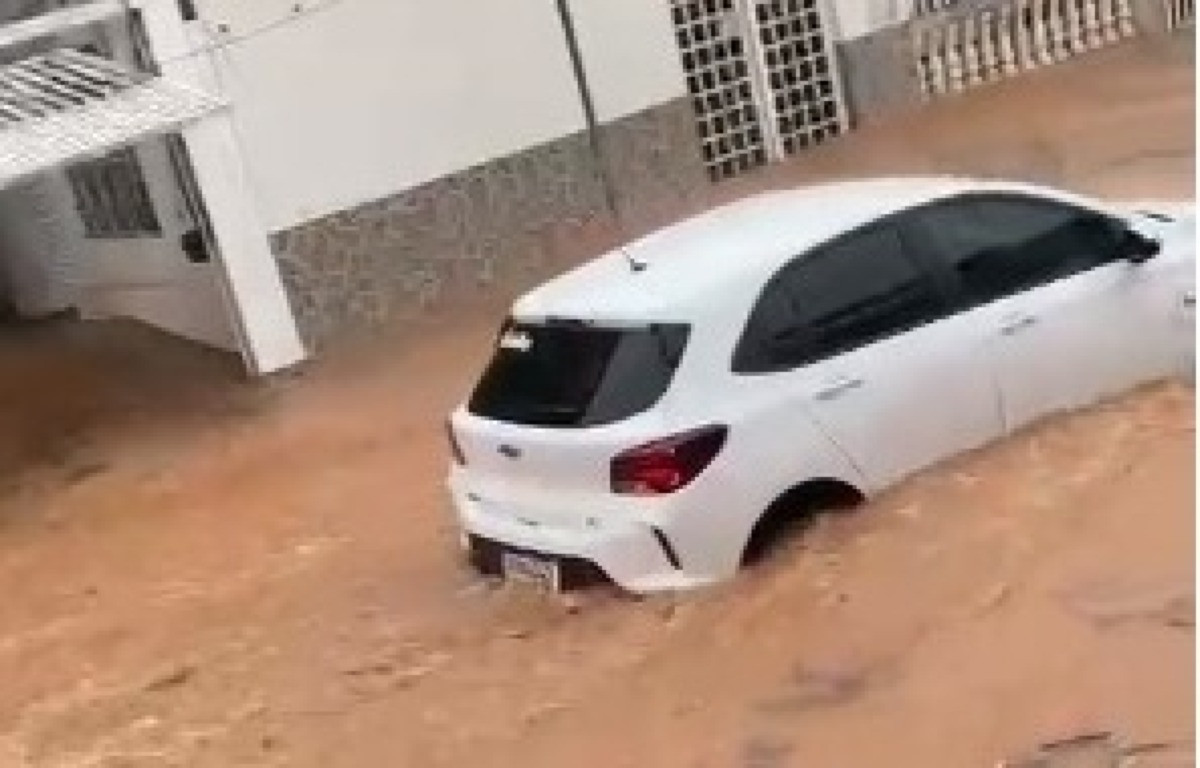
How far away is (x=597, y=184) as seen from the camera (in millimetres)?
16453

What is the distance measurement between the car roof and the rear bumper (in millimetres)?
825

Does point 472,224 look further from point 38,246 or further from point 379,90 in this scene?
point 38,246

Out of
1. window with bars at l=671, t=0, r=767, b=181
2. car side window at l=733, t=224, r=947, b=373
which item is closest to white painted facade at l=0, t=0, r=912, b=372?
window with bars at l=671, t=0, r=767, b=181

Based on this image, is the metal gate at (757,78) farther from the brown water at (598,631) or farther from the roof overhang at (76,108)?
the brown water at (598,631)

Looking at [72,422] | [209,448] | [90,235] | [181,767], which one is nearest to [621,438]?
[181,767]

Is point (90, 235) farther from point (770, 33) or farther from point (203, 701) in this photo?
point (203, 701)

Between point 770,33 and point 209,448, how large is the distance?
22.3 feet

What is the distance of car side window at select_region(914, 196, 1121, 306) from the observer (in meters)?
8.92

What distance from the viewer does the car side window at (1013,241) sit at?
29.3ft

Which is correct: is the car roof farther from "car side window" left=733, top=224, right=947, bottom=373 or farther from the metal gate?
the metal gate

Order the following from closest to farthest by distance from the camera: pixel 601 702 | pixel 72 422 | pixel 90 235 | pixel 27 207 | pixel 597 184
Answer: pixel 601 702 → pixel 72 422 → pixel 597 184 → pixel 90 235 → pixel 27 207

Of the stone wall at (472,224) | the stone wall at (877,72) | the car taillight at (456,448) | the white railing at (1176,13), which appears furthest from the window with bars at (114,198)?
the white railing at (1176,13)

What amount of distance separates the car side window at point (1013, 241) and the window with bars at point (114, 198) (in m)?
8.28

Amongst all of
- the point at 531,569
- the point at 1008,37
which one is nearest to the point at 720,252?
the point at 531,569
